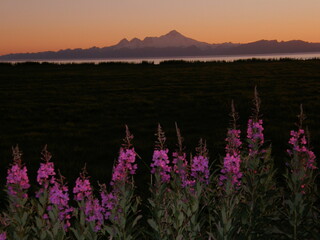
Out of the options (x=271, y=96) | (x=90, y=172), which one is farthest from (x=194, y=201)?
(x=271, y=96)

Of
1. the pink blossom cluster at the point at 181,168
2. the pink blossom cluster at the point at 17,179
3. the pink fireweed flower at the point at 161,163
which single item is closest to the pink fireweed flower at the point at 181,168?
the pink blossom cluster at the point at 181,168

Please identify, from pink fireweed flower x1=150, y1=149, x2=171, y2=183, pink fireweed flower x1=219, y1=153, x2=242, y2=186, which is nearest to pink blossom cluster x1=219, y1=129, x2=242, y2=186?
pink fireweed flower x1=219, y1=153, x2=242, y2=186

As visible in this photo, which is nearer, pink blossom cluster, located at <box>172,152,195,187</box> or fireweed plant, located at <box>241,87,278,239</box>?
pink blossom cluster, located at <box>172,152,195,187</box>

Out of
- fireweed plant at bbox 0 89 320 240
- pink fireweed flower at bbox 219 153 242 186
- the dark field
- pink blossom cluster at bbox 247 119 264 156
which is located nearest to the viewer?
fireweed plant at bbox 0 89 320 240

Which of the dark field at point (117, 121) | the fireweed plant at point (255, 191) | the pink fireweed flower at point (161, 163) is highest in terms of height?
the pink fireweed flower at point (161, 163)

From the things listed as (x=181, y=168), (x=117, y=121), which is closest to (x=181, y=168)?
(x=181, y=168)

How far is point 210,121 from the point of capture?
740 inches

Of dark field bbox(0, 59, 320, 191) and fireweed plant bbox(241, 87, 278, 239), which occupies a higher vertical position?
fireweed plant bbox(241, 87, 278, 239)

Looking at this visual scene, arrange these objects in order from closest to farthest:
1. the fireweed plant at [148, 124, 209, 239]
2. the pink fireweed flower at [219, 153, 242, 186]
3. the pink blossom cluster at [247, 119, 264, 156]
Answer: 1. the fireweed plant at [148, 124, 209, 239]
2. the pink fireweed flower at [219, 153, 242, 186]
3. the pink blossom cluster at [247, 119, 264, 156]

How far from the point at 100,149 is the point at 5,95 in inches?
808

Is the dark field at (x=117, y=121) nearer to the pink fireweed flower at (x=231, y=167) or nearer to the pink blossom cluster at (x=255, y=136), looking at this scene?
the pink blossom cluster at (x=255, y=136)

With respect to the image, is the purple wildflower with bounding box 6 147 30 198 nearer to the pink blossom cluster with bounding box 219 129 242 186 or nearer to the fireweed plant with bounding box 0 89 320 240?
the fireweed plant with bounding box 0 89 320 240

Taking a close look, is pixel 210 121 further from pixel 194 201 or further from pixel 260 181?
pixel 194 201

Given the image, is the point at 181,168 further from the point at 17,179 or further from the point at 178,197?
the point at 17,179
